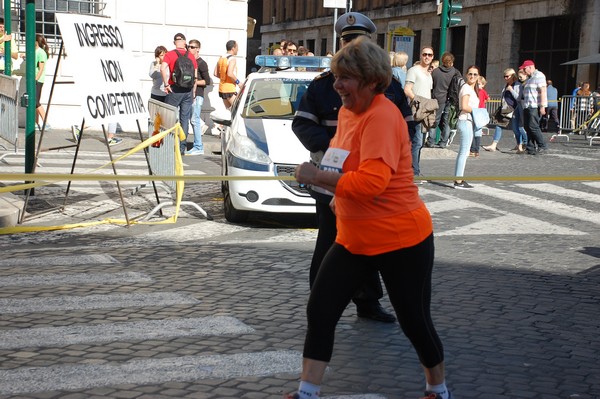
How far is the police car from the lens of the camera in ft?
29.8

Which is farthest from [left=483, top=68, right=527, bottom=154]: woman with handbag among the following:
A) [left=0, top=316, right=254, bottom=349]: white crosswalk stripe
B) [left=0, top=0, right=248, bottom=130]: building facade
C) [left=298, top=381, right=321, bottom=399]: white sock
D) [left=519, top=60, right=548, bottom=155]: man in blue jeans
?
[left=298, top=381, right=321, bottom=399]: white sock

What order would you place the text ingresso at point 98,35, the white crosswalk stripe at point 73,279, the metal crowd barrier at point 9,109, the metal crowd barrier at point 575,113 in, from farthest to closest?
the metal crowd barrier at point 575,113
the metal crowd barrier at point 9,109
the text ingresso at point 98,35
the white crosswalk stripe at point 73,279

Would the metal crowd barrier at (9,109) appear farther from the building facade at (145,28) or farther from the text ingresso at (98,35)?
the building facade at (145,28)

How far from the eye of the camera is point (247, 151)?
927 centimetres

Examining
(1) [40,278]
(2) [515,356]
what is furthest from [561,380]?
(1) [40,278]

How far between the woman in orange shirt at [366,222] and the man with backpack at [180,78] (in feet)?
36.4

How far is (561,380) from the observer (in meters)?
4.69

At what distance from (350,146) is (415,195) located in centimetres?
34

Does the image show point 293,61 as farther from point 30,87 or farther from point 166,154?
point 30,87

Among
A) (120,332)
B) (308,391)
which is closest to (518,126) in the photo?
(120,332)

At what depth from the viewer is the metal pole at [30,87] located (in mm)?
9906

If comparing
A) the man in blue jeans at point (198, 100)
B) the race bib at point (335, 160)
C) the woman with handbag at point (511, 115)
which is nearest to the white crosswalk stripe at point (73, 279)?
the race bib at point (335, 160)

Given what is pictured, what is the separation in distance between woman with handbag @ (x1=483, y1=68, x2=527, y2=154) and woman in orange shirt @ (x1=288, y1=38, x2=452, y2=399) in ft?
52.2

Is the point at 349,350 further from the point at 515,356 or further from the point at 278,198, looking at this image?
the point at 278,198
